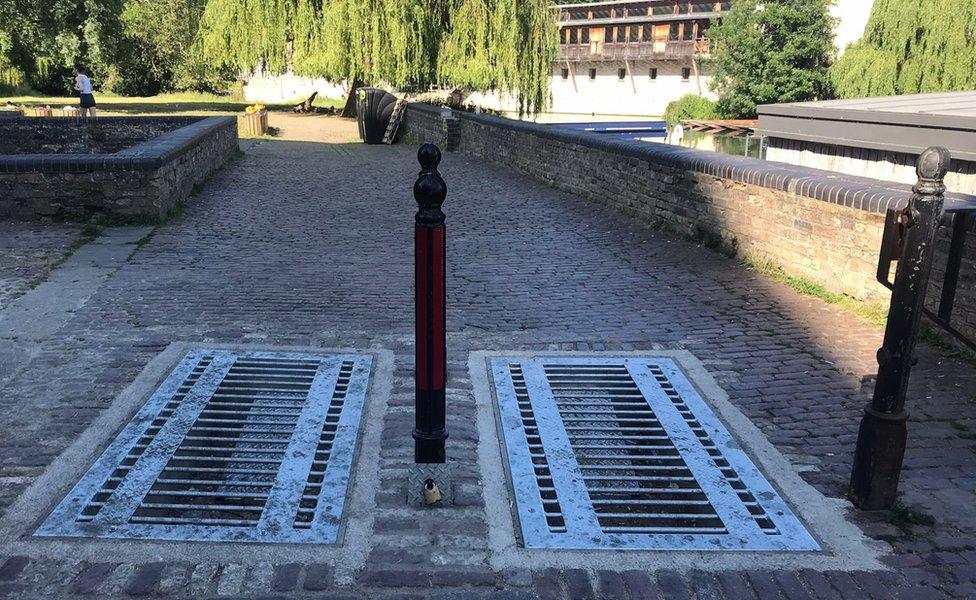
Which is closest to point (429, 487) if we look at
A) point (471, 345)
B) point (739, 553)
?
point (739, 553)

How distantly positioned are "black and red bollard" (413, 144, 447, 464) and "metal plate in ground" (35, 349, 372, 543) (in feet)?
1.55

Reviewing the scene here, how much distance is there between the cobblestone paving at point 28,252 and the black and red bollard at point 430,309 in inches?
171

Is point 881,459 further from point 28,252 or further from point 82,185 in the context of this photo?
point 82,185

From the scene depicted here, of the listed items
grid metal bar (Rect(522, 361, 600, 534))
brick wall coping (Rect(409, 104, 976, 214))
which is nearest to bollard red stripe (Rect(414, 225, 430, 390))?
grid metal bar (Rect(522, 361, 600, 534))

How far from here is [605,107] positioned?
6450cm

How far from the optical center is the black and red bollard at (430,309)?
3.37m

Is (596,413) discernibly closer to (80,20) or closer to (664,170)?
(664,170)

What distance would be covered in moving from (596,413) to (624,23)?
63.1 meters

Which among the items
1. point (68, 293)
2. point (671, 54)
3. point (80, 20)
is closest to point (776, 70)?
point (671, 54)

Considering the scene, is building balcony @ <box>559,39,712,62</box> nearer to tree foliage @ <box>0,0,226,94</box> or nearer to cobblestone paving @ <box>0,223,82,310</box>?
tree foliage @ <box>0,0,226,94</box>

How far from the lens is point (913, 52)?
3841 centimetres

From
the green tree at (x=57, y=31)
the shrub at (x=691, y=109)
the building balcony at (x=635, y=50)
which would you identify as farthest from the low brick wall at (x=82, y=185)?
the building balcony at (x=635, y=50)

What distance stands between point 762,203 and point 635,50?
57.1 meters

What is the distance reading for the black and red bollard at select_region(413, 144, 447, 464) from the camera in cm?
337
